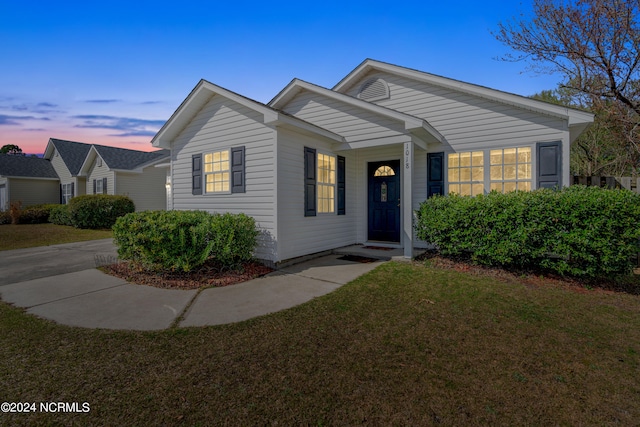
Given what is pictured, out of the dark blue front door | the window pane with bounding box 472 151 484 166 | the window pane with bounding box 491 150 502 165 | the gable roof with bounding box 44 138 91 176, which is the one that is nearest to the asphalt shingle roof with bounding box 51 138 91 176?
the gable roof with bounding box 44 138 91 176

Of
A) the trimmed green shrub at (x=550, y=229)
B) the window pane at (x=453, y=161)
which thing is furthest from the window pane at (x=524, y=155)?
the trimmed green shrub at (x=550, y=229)

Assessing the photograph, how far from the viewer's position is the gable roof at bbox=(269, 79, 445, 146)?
21.7 ft

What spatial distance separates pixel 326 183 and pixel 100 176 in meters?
18.8

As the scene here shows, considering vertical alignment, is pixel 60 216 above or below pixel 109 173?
below

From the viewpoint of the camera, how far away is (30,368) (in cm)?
257

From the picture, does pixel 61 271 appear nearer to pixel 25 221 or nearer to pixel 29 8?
pixel 29 8

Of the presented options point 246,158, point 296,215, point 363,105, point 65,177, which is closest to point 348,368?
point 296,215

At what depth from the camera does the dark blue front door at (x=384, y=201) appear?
28.1 ft

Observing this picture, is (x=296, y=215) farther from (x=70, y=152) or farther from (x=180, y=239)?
(x=70, y=152)

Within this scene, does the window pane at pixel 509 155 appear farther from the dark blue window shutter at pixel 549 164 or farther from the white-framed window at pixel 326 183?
the white-framed window at pixel 326 183

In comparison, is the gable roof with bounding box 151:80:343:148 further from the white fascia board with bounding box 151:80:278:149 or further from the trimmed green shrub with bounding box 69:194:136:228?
the trimmed green shrub with bounding box 69:194:136:228

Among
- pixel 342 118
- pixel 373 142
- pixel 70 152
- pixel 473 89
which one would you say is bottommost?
pixel 373 142

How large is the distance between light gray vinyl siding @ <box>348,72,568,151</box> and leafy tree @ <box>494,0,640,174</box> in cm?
472

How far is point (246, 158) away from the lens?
6.96m
